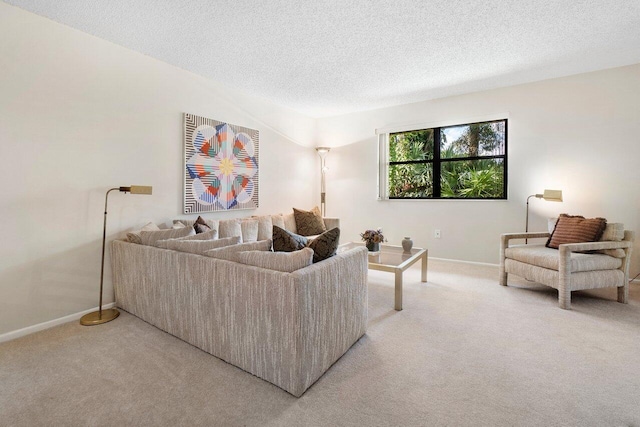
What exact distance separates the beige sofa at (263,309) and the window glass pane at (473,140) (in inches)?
123

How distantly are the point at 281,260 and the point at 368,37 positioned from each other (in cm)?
221

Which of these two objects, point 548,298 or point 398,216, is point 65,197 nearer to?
point 398,216

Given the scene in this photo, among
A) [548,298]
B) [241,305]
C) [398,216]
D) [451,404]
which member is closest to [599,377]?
[451,404]

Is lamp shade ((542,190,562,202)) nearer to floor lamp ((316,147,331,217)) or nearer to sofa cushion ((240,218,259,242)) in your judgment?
floor lamp ((316,147,331,217))

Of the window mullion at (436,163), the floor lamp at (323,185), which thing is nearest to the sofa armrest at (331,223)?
the floor lamp at (323,185)

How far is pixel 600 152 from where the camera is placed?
3410mm

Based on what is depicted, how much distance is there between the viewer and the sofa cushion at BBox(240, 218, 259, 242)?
3537mm

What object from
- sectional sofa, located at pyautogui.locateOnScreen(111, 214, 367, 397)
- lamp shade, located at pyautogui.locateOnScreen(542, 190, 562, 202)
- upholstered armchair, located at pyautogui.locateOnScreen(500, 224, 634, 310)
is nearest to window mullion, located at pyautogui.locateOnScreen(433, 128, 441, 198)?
lamp shade, located at pyautogui.locateOnScreen(542, 190, 562, 202)

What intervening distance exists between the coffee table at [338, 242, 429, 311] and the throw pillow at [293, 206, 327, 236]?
732mm

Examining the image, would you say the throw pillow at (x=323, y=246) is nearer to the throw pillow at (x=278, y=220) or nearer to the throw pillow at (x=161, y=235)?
the throw pillow at (x=161, y=235)

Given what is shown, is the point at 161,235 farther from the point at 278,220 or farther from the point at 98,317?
the point at 278,220

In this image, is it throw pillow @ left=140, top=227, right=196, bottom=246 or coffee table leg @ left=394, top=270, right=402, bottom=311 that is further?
coffee table leg @ left=394, top=270, right=402, bottom=311

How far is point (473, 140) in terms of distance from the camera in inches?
168

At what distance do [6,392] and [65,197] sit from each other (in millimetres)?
1474
